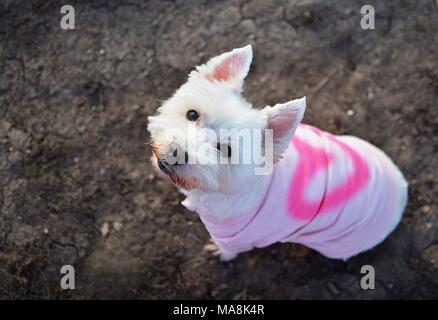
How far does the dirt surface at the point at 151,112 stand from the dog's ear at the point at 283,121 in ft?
4.12

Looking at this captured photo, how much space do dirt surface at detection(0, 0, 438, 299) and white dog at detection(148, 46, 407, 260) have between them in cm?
53

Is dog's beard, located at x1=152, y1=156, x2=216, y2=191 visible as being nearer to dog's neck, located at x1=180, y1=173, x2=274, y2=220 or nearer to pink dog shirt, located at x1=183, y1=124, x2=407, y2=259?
dog's neck, located at x1=180, y1=173, x2=274, y2=220

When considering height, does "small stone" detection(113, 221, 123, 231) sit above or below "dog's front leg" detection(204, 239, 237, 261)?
above

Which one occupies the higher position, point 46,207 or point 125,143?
point 125,143

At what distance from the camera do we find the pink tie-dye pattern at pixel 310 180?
2102 mm

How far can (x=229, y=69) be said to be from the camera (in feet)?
6.62

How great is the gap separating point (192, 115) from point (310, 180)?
0.66 m

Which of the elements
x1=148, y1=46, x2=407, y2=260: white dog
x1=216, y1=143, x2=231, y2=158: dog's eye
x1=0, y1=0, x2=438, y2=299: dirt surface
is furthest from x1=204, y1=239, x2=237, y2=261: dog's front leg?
x1=216, y1=143, x2=231, y2=158: dog's eye

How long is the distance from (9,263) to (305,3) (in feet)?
9.05

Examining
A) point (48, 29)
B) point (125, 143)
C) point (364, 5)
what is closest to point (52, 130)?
point (125, 143)

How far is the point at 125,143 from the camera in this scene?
9.98ft

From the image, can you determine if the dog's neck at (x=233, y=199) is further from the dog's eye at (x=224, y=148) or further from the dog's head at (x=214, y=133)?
the dog's eye at (x=224, y=148)

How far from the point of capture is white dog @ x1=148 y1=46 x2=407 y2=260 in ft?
6.07
